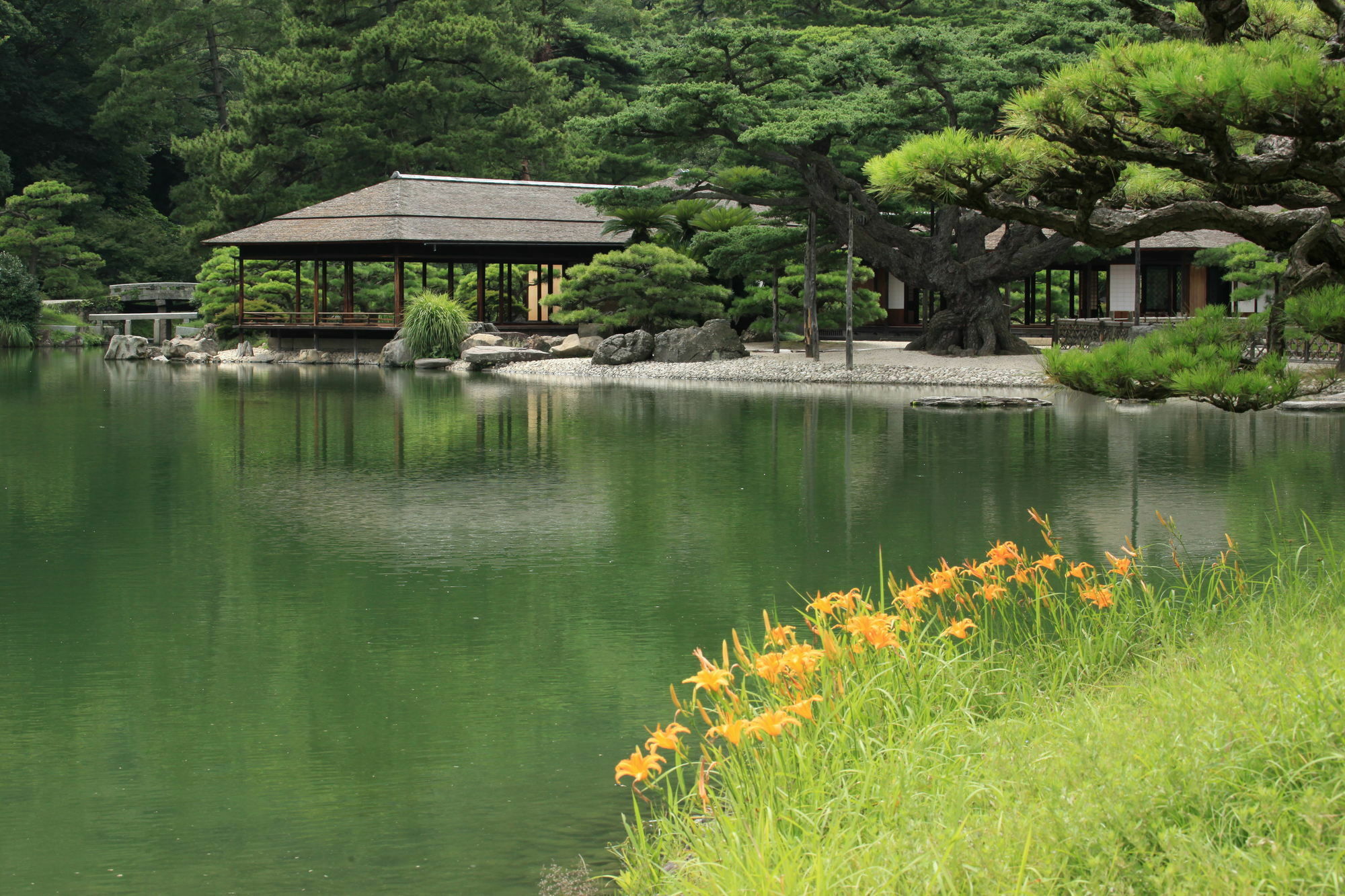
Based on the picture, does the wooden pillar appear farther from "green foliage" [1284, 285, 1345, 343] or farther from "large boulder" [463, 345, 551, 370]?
"green foliage" [1284, 285, 1345, 343]

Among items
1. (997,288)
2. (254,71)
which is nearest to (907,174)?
(997,288)

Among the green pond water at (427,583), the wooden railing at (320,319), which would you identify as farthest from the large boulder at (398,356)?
the green pond water at (427,583)

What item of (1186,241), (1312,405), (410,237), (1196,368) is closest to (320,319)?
(410,237)

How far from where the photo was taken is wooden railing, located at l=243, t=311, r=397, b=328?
108ft

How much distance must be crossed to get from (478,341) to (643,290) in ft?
14.8

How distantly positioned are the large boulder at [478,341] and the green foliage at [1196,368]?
83.8ft

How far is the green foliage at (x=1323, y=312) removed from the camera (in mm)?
4855

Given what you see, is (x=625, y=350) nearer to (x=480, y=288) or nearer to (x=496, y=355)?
(x=496, y=355)

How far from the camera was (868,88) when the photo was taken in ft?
79.7

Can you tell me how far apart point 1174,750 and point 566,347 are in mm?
27996

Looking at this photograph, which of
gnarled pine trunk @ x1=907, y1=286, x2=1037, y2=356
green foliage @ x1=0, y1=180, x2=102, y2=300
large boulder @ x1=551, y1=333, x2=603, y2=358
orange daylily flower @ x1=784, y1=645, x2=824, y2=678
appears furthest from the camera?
green foliage @ x1=0, y1=180, x2=102, y2=300

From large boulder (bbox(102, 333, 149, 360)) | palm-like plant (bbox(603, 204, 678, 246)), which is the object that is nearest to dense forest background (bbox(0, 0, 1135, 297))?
palm-like plant (bbox(603, 204, 678, 246))

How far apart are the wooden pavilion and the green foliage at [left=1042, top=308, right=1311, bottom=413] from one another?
88.1 feet

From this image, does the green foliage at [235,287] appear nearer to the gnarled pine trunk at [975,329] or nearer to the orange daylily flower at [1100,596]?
the gnarled pine trunk at [975,329]
